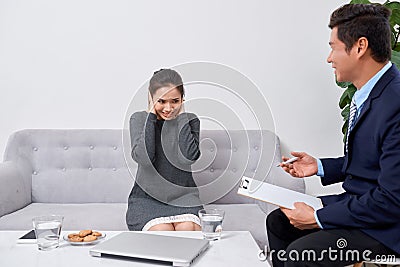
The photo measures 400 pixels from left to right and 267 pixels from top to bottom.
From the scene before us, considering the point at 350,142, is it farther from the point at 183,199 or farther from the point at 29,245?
the point at 29,245

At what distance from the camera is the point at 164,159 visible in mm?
2197

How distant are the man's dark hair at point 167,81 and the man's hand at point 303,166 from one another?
0.54 metres

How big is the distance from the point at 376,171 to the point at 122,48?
1.67 metres

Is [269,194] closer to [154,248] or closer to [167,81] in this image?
[154,248]

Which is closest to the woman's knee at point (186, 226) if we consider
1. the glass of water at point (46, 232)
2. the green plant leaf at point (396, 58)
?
the glass of water at point (46, 232)

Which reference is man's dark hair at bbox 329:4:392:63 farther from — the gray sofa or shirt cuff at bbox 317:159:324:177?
the gray sofa

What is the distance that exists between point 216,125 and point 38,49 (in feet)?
3.56

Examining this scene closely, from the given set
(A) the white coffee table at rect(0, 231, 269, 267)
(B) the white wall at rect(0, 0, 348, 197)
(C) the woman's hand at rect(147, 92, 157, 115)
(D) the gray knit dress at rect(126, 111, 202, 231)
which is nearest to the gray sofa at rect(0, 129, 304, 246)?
(B) the white wall at rect(0, 0, 348, 197)

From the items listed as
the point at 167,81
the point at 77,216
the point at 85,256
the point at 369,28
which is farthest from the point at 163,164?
the point at 369,28

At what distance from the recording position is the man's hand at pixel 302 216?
1.58 m

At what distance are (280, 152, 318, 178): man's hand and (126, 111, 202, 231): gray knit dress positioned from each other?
0.44m

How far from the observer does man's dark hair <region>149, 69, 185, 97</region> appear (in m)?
2.08

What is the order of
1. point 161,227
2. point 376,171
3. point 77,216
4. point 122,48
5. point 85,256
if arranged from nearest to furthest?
1. point 85,256
2. point 376,171
3. point 161,227
4. point 77,216
5. point 122,48

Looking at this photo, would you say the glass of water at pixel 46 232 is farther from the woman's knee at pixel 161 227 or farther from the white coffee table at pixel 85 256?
the woman's knee at pixel 161 227
